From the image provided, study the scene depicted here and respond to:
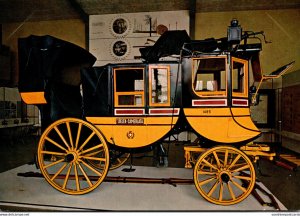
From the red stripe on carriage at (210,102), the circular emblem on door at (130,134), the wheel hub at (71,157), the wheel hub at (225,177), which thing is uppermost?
the red stripe on carriage at (210,102)

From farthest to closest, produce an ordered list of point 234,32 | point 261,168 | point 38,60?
point 261,168 < point 38,60 < point 234,32

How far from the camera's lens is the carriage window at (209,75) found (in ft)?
6.51

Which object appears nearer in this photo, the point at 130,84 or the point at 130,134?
the point at 130,134

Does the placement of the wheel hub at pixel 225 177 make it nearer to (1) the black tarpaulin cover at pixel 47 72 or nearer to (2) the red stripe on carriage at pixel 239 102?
(2) the red stripe on carriage at pixel 239 102

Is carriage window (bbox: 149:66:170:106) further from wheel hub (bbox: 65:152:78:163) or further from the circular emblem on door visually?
wheel hub (bbox: 65:152:78:163)

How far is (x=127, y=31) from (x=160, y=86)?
0.77 meters

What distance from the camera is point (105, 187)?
2.01m

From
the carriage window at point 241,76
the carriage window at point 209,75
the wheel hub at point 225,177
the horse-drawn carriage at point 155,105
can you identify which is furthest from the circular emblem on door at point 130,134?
the carriage window at point 241,76

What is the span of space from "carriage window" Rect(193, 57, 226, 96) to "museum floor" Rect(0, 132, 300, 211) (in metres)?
0.87

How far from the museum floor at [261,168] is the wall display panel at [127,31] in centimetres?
122

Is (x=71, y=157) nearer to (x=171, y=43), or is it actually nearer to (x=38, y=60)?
(x=38, y=60)

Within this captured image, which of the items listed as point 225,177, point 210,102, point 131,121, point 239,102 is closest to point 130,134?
point 131,121

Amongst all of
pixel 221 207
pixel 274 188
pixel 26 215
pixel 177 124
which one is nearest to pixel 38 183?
pixel 26 215

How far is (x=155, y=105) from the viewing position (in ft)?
6.13
